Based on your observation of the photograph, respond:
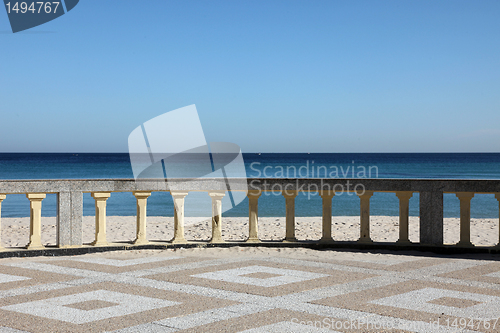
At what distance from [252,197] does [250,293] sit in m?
3.24

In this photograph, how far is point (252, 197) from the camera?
794 centimetres

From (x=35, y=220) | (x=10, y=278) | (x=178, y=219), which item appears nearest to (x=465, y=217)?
(x=178, y=219)

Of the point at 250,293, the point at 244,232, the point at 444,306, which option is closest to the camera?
the point at 444,306

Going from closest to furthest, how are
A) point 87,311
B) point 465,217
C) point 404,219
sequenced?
point 87,311
point 465,217
point 404,219

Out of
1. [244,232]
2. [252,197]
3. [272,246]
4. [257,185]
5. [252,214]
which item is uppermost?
[257,185]

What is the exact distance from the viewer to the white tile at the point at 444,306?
13.4 ft

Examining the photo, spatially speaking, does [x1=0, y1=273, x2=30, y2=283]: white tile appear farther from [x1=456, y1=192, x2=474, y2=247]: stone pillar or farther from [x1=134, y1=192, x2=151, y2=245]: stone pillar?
[x1=456, y1=192, x2=474, y2=247]: stone pillar

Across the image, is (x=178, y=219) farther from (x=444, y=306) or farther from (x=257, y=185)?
(x=444, y=306)

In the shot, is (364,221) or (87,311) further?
(364,221)

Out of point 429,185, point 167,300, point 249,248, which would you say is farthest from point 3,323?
point 429,185

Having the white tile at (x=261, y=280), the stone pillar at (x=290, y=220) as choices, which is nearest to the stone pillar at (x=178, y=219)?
the stone pillar at (x=290, y=220)

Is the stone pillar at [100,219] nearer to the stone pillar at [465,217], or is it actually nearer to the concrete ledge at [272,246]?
the concrete ledge at [272,246]

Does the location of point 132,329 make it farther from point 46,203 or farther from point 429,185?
point 46,203

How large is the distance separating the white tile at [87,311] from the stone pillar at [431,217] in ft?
15.6
